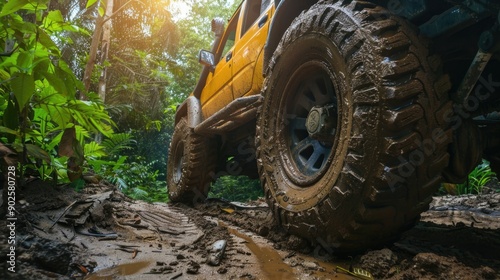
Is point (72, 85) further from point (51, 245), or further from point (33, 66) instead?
point (51, 245)

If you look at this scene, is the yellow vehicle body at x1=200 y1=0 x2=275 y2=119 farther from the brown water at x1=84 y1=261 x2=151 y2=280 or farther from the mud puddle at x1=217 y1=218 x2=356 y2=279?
the brown water at x1=84 y1=261 x2=151 y2=280

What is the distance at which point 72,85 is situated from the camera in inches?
62.1

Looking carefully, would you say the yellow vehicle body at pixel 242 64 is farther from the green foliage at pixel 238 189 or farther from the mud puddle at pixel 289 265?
the green foliage at pixel 238 189

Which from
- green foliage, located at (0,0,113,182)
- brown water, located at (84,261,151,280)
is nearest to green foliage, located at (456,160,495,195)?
brown water, located at (84,261,151,280)

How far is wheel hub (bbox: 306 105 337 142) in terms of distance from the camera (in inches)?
67.2

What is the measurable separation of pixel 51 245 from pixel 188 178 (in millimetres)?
2742

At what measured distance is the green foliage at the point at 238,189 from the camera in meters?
8.71

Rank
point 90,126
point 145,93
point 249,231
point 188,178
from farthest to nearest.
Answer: point 145,93 < point 188,178 < point 249,231 < point 90,126

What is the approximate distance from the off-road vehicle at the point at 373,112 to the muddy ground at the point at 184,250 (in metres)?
0.14

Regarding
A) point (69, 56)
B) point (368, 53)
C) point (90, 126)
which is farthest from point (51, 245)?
point (69, 56)

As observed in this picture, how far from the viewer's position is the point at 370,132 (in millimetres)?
1308

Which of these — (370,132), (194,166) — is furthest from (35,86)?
(194,166)

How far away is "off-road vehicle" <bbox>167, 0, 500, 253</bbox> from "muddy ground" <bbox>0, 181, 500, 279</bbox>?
0.14 m

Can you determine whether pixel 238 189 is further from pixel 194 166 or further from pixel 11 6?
pixel 11 6
